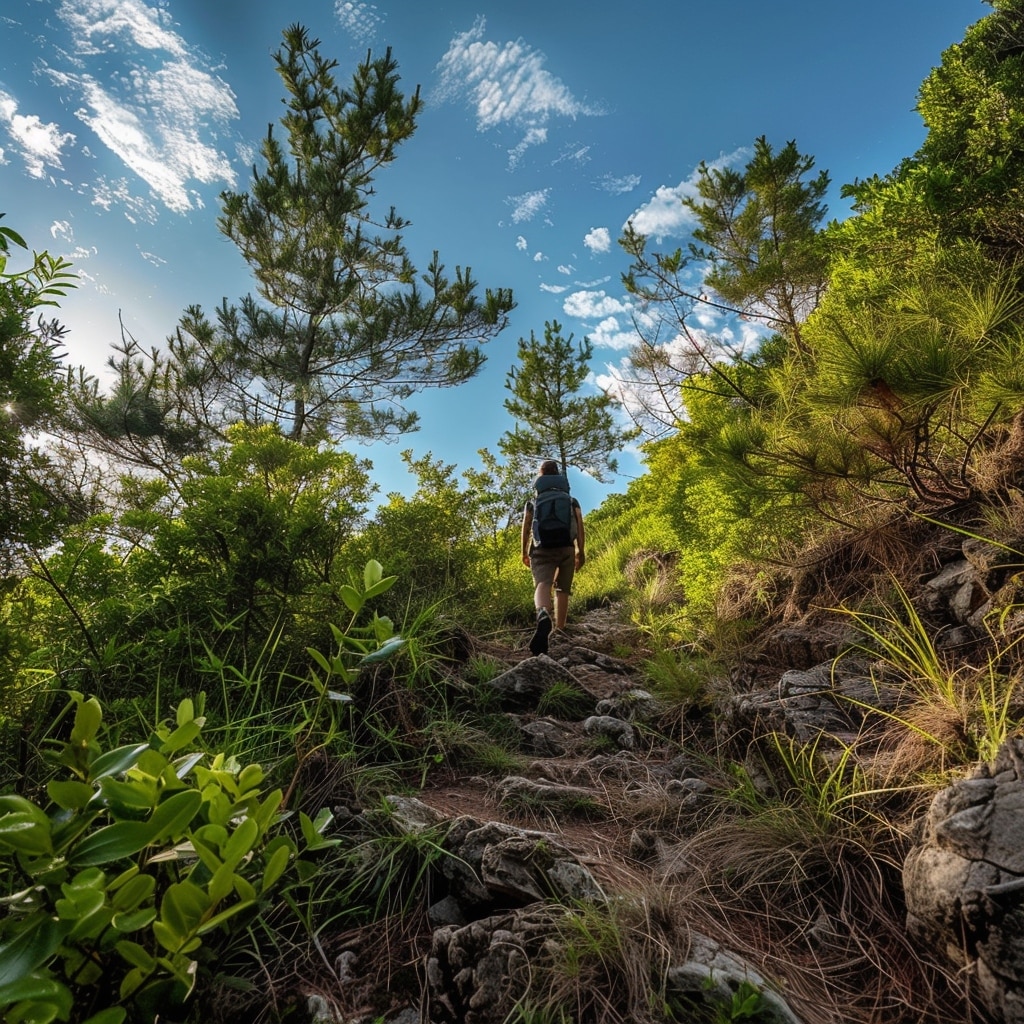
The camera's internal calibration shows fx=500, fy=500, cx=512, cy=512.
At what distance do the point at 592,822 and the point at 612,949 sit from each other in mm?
863

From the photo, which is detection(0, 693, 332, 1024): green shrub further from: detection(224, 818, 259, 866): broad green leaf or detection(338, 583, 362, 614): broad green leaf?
detection(338, 583, 362, 614): broad green leaf

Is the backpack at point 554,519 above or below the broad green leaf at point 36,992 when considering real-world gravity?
above

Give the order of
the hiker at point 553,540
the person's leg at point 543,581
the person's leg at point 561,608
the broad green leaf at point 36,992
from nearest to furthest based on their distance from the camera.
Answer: the broad green leaf at point 36,992, the person's leg at point 543,581, the hiker at point 553,540, the person's leg at point 561,608

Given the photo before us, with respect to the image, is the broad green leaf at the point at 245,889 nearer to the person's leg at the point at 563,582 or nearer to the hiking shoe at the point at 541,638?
the hiking shoe at the point at 541,638

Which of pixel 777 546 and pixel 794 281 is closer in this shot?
pixel 777 546

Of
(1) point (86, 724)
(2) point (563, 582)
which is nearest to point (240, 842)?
(1) point (86, 724)

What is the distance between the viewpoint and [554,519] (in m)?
5.27

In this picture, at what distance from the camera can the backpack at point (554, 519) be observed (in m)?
5.25

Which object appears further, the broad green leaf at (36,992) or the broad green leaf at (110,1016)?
the broad green leaf at (110,1016)

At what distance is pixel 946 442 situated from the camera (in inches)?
120

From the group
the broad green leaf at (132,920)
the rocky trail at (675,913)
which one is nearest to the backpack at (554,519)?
the rocky trail at (675,913)

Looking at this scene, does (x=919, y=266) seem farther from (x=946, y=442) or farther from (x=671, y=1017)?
(x=671, y=1017)

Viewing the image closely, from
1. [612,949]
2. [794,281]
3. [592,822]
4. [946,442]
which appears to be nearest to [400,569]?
[592,822]

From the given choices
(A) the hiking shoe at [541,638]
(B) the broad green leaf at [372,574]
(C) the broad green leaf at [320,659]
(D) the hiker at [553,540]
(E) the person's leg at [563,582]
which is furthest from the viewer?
(E) the person's leg at [563,582]
